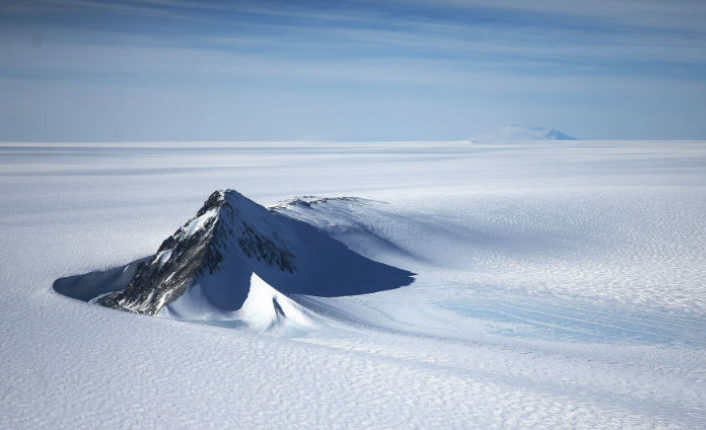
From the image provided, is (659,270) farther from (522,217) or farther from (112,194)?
(112,194)

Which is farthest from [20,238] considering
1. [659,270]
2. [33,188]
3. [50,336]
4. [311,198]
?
[33,188]

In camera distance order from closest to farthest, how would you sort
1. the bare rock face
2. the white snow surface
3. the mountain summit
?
the white snow surface
the mountain summit
the bare rock face

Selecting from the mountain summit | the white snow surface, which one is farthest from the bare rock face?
the white snow surface

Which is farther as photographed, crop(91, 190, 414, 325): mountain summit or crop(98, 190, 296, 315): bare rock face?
crop(98, 190, 296, 315): bare rock face

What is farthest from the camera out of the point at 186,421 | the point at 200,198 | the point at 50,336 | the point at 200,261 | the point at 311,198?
the point at 200,198

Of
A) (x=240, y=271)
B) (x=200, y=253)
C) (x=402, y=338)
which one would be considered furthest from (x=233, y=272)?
(x=402, y=338)

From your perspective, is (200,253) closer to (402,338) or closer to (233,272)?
(233,272)

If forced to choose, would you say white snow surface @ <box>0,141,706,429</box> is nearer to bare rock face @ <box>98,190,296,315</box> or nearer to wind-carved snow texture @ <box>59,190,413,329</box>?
wind-carved snow texture @ <box>59,190,413,329</box>

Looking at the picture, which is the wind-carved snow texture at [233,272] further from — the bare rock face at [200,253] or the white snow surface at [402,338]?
the white snow surface at [402,338]
